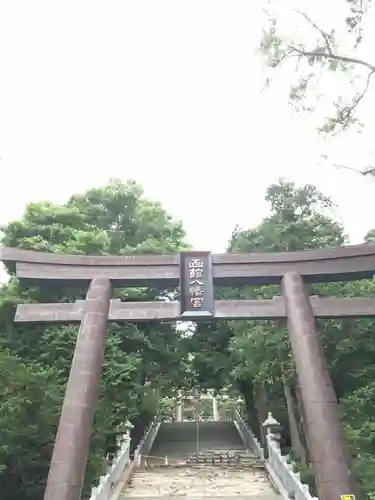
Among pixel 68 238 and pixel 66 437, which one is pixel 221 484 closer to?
pixel 66 437

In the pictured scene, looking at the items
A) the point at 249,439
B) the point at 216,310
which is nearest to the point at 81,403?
the point at 216,310

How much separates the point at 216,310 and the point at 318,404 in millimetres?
2357

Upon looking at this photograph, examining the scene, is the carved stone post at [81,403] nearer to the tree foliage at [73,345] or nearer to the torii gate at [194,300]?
the torii gate at [194,300]

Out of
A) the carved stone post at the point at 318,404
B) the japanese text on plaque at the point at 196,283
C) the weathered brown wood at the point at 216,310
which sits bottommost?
the carved stone post at the point at 318,404

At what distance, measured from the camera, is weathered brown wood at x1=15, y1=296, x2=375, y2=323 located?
30.1 feet

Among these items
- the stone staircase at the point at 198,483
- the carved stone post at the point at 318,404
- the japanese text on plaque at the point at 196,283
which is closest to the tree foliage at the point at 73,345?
the stone staircase at the point at 198,483

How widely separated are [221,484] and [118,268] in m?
7.30

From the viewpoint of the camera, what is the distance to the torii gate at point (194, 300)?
8.18m

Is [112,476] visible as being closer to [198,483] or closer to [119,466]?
[119,466]

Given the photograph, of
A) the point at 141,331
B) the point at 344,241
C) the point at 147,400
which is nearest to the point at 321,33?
the point at 344,241

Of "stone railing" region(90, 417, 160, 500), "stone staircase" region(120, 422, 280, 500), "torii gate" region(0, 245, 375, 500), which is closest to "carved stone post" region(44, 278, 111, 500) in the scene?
"torii gate" region(0, 245, 375, 500)

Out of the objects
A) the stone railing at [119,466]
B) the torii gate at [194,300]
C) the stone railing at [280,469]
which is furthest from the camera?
the stone railing at [280,469]

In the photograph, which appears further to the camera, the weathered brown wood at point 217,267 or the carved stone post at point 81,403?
the weathered brown wood at point 217,267

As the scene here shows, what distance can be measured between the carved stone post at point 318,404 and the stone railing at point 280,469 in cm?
306
